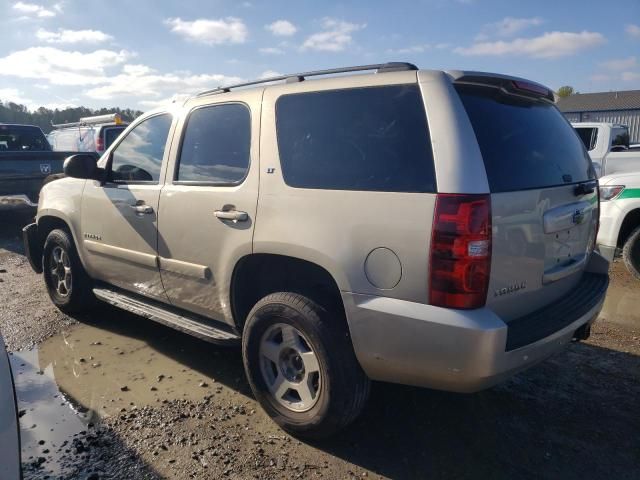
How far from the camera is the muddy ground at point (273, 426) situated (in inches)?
104

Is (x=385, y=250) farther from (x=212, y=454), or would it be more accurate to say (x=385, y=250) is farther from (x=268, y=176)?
(x=212, y=454)

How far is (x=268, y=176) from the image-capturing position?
2.88 m

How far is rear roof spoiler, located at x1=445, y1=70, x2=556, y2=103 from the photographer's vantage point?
2.45 metres

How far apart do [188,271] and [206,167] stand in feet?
2.32

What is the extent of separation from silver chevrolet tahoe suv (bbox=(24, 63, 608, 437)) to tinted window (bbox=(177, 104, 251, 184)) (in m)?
0.01

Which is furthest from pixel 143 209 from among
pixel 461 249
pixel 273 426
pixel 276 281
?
pixel 461 249

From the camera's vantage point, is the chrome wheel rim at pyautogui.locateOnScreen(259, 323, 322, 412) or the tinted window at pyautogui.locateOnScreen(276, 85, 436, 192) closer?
the tinted window at pyautogui.locateOnScreen(276, 85, 436, 192)

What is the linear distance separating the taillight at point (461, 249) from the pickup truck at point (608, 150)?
8275 mm

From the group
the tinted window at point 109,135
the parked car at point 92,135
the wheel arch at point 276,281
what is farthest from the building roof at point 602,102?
the wheel arch at point 276,281

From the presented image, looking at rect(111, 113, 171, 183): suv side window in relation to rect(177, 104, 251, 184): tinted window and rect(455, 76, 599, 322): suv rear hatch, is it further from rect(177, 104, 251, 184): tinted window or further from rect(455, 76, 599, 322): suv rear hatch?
rect(455, 76, 599, 322): suv rear hatch

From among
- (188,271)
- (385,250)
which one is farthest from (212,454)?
(385,250)

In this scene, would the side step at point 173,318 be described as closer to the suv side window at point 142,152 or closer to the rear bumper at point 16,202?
the suv side window at point 142,152

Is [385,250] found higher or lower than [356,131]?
lower

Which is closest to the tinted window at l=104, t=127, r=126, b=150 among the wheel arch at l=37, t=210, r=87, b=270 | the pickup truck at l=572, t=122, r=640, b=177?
the wheel arch at l=37, t=210, r=87, b=270
